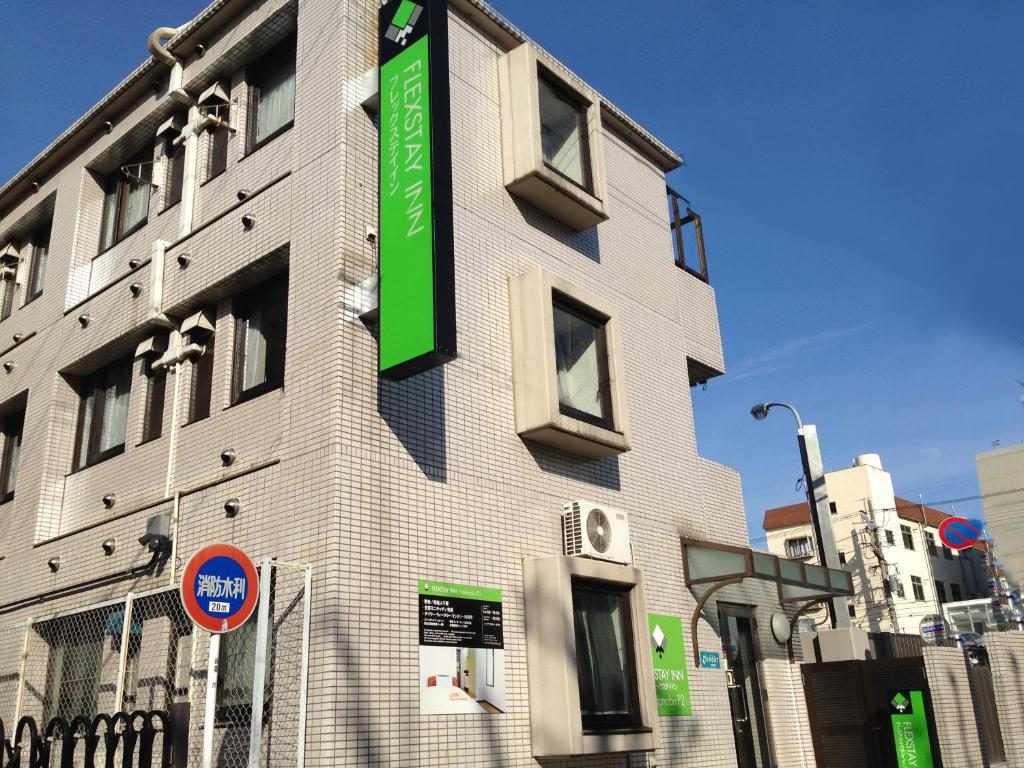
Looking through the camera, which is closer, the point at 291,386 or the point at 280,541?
the point at 280,541

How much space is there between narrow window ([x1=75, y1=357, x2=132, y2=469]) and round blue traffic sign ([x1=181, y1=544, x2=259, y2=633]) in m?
5.89

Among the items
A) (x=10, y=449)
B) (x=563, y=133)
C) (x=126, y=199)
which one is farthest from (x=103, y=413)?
(x=563, y=133)

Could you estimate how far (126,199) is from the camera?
14.0m

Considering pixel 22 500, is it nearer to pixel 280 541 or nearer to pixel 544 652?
pixel 280 541

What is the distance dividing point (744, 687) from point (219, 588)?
8.92 metres

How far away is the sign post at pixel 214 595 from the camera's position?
21.4 ft

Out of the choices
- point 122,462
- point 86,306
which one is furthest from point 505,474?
point 86,306

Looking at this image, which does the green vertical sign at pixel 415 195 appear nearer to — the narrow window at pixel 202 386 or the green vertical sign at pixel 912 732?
the narrow window at pixel 202 386

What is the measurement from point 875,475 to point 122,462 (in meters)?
50.2

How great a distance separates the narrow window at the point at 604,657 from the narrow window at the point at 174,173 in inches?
298

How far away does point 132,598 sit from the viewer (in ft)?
30.8

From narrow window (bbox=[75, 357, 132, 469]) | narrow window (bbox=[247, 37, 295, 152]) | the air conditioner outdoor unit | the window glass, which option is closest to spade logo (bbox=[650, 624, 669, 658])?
the air conditioner outdoor unit

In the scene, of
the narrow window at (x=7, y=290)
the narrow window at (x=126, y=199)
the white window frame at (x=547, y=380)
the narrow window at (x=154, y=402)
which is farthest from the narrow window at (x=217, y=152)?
the narrow window at (x=7, y=290)

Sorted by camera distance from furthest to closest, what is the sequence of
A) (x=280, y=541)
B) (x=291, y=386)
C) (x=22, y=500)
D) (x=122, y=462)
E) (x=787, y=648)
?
(x=787, y=648), (x=22, y=500), (x=122, y=462), (x=291, y=386), (x=280, y=541)
